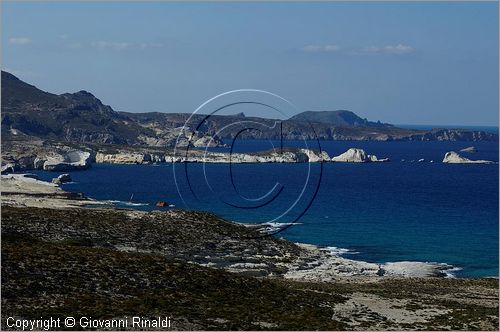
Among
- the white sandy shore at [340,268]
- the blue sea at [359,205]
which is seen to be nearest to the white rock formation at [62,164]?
the blue sea at [359,205]

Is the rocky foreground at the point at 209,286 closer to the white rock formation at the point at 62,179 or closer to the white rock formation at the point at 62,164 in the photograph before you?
the white rock formation at the point at 62,179

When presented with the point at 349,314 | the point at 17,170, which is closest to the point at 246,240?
the point at 349,314

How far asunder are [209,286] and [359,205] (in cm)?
8794

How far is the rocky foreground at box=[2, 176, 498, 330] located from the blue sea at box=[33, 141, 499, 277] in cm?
746

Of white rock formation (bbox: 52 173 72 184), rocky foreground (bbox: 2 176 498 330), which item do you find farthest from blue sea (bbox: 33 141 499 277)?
rocky foreground (bbox: 2 176 498 330)

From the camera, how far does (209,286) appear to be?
121 ft

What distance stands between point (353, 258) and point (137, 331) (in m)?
43.7

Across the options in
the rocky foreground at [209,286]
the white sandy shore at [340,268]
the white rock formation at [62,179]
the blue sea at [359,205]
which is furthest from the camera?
the white rock formation at [62,179]

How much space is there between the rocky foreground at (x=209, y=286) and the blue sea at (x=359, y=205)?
7459 mm

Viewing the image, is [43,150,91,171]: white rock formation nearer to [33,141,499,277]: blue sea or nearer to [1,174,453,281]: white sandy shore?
[33,141,499,277]: blue sea

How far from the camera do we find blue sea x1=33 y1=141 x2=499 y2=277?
3051 inches

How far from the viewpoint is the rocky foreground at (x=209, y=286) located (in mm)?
30469

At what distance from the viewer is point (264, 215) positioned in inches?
4033

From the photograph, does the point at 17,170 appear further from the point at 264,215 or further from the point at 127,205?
the point at 264,215
